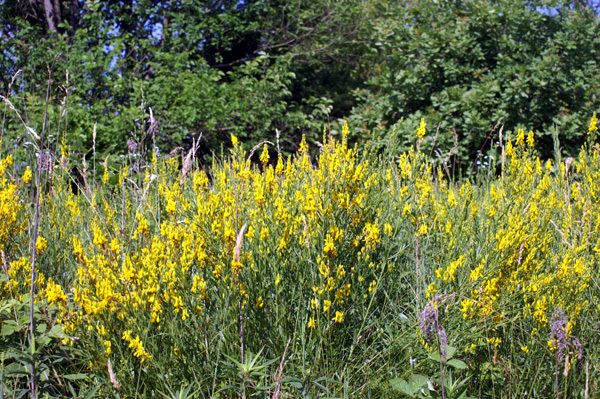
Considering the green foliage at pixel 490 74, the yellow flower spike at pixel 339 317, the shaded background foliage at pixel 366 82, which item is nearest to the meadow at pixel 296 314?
the yellow flower spike at pixel 339 317

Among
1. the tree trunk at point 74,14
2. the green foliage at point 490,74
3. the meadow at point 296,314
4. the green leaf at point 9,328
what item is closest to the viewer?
the meadow at point 296,314

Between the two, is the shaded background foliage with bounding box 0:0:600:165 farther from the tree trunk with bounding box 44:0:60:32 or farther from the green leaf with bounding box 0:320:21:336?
the green leaf with bounding box 0:320:21:336

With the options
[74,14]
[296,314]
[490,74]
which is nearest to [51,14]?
[74,14]

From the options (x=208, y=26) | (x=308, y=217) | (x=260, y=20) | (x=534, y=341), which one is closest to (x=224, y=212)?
(x=308, y=217)

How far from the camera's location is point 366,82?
789cm

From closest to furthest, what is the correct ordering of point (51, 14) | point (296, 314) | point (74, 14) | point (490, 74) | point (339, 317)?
point (339, 317)
point (296, 314)
point (490, 74)
point (51, 14)
point (74, 14)

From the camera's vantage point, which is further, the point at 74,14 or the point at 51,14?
the point at 74,14

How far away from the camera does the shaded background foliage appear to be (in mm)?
6633

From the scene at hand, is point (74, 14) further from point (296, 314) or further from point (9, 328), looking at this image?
point (296, 314)

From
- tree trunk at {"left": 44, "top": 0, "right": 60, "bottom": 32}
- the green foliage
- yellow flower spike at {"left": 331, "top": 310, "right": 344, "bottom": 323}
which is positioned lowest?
yellow flower spike at {"left": 331, "top": 310, "right": 344, "bottom": 323}

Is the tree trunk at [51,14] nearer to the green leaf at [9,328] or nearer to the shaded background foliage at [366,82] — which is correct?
the shaded background foliage at [366,82]

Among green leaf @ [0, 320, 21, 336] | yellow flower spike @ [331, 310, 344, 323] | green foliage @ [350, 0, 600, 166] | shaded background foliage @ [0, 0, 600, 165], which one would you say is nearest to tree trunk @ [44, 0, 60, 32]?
shaded background foliage @ [0, 0, 600, 165]

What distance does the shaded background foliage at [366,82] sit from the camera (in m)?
6.63

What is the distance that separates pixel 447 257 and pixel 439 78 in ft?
18.9
